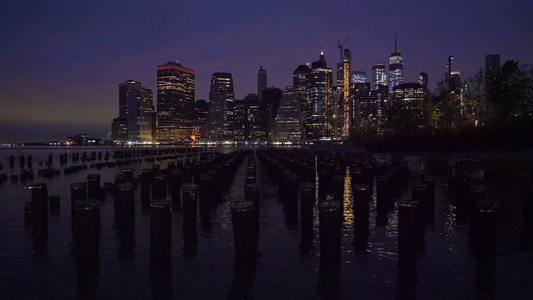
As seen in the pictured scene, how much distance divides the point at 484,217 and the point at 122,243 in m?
9.98

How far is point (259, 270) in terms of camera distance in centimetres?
919

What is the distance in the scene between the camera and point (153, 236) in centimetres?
964

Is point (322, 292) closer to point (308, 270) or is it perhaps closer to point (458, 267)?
point (308, 270)

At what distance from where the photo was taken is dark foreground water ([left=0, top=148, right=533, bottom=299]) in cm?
796

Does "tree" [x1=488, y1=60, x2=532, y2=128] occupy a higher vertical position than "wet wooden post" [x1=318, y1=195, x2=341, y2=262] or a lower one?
higher

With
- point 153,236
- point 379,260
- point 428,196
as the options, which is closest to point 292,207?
point 428,196

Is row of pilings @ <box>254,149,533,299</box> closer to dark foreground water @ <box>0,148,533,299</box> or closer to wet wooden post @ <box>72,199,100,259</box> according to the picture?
dark foreground water @ <box>0,148,533,299</box>

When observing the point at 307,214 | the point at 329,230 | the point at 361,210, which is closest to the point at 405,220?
the point at 329,230

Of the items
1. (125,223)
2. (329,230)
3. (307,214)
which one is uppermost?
(329,230)

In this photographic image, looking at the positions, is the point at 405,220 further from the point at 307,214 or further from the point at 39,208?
the point at 39,208

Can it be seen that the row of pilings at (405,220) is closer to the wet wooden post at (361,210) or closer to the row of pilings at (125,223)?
the wet wooden post at (361,210)

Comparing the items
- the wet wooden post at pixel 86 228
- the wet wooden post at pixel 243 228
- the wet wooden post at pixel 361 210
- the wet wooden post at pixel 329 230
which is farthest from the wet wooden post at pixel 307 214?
the wet wooden post at pixel 86 228

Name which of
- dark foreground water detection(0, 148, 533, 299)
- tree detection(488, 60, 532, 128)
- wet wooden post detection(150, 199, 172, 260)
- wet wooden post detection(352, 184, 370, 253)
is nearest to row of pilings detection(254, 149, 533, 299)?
wet wooden post detection(352, 184, 370, 253)

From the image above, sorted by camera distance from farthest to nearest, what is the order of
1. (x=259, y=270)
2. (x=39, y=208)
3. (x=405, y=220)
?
(x=39, y=208) < (x=405, y=220) < (x=259, y=270)
